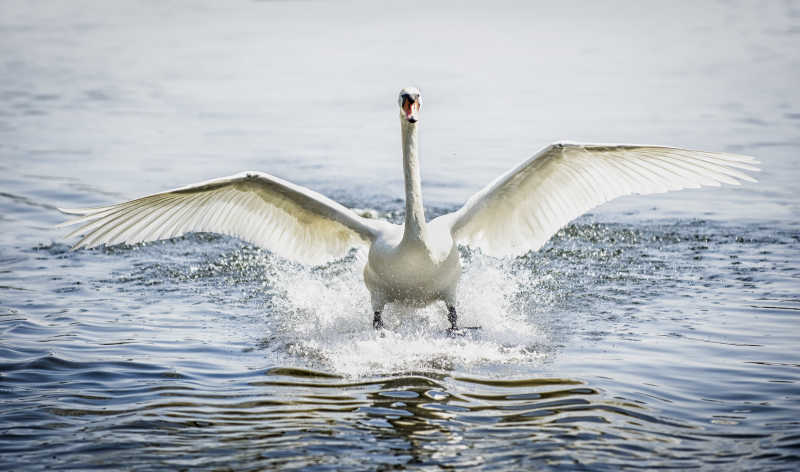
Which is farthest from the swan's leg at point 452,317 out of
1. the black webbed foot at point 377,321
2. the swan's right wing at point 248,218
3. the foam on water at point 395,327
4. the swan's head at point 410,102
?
the swan's head at point 410,102

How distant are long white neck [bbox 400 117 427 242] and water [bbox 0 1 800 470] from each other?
1058 millimetres

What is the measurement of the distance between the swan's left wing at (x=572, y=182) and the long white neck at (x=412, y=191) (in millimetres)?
524

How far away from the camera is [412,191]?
9109mm

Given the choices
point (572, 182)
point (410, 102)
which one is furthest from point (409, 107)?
point (572, 182)

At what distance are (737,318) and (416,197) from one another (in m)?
3.44

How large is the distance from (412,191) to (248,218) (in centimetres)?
210

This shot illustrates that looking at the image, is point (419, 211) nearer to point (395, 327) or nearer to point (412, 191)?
point (412, 191)

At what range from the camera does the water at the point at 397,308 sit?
23.2 feet

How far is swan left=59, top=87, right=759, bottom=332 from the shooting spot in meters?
9.13

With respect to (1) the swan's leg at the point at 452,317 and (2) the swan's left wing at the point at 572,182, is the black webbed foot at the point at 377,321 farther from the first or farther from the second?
(2) the swan's left wing at the point at 572,182

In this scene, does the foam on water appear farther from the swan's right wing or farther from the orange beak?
the orange beak

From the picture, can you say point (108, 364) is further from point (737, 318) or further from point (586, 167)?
point (737, 318)

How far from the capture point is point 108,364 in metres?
8.73

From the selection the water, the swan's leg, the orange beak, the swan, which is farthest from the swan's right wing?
the orange beak
